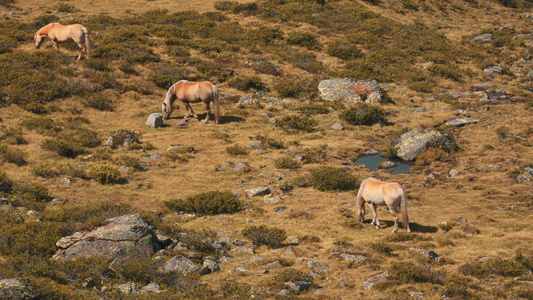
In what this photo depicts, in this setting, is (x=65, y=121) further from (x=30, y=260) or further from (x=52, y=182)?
(x=30, y=260)

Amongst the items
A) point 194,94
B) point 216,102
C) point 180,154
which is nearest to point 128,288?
point 180,154

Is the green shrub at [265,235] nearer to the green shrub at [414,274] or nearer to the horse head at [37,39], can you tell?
the green shrub at [414,274]

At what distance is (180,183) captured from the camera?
17.7 metres

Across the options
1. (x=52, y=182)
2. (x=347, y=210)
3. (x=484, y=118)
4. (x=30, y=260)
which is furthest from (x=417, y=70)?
(x=30, y=260)

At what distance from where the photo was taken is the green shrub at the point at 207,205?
596 inches

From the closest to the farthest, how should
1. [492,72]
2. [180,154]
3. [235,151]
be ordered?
1. [180,154]
2. [235,151]
3. [492,72]

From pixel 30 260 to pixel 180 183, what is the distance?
8.19 m

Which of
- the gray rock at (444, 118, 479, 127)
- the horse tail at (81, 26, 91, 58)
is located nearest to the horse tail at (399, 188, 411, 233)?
the gray rock at (444, 118, 479, 127)

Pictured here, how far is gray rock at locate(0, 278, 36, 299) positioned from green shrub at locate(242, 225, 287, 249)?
625cm

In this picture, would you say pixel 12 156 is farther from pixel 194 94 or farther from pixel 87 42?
pixel 87 42

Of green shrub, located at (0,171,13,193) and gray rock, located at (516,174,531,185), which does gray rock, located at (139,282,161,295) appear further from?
gray rock, located at (516,174,531,185)

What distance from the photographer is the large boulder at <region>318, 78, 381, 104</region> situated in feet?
93.8

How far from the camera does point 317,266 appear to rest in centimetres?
1134

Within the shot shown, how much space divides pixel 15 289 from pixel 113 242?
308 cm
